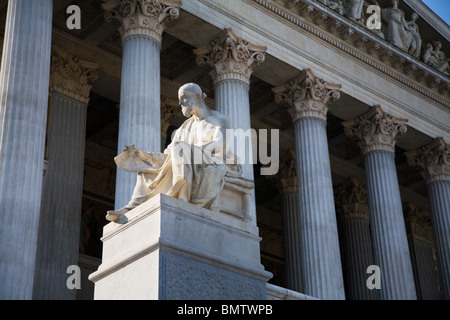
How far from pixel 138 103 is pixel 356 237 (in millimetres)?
14483

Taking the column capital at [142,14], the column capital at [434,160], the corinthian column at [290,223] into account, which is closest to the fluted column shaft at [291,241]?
the corinthian column at [290,223]

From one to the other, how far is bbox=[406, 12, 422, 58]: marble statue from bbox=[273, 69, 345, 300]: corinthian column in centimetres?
560

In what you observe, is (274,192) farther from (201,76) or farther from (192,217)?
(192,217)

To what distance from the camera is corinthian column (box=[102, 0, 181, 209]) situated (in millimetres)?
17391

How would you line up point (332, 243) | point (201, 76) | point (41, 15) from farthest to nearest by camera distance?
1. point (201, 76)
2. point (332, 243)
3. point (41, 15)

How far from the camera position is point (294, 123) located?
23.0 metres

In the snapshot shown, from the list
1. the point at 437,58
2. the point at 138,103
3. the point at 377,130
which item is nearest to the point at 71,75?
the point at 138,103

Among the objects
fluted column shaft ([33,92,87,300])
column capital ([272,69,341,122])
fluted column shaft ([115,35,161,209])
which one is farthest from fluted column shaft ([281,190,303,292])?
fluted column shaft ([115,35,161,209])

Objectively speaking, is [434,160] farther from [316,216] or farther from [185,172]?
[185,172]

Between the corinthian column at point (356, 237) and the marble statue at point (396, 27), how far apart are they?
6287mm

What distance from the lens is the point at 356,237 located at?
2956 centimetres

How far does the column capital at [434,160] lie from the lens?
88.3ft

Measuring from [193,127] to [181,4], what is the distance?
9570mm
